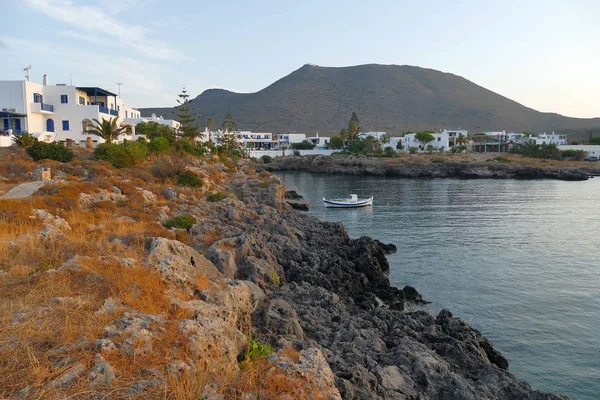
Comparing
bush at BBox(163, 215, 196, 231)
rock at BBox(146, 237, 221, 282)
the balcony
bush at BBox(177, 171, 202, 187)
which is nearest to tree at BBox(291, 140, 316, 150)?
the balcony

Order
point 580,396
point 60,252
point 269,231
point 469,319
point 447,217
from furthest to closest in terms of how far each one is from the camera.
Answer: point 447,217 → point 269,231 → point 469,319 → point 580,396 → point 60,252

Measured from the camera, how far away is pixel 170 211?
2244cm

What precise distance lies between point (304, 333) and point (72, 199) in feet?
44.2

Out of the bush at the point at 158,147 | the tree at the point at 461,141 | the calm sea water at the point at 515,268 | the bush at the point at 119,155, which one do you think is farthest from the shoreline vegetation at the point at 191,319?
the tree at the point at 461,141

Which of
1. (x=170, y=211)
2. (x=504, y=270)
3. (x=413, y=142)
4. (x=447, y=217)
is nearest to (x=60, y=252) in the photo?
(x=170, y=211)

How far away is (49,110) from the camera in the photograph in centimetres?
4962

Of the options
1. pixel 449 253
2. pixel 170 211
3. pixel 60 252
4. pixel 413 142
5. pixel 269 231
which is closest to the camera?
pixel 60 252

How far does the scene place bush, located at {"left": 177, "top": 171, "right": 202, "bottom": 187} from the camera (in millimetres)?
30786

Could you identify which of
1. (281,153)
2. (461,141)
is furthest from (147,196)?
(461,141)

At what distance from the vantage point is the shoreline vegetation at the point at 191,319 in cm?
664

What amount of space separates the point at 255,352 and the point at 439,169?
3740 inches

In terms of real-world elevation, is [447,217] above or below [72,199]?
below

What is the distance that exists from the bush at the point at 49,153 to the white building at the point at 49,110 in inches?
578

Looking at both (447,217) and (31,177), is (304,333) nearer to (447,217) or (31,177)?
(31,177)
